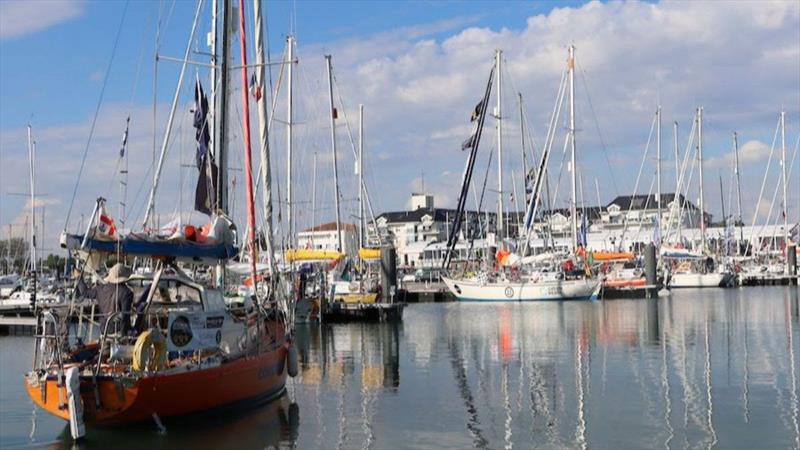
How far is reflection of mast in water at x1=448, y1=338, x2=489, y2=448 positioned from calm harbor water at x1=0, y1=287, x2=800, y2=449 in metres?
0.07

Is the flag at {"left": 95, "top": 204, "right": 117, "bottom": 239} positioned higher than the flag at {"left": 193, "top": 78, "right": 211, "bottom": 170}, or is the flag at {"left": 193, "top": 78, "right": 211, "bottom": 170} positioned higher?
the flag at {"left": 193, "top": 78, "right": 211, "bottom": 170}

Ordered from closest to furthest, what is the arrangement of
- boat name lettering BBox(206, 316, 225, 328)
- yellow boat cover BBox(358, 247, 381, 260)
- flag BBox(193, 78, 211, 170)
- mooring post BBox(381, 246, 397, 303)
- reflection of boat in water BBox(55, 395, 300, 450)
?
1. reflection of boat in water BBox(55, 395, 300, 450)
2. boat name lettering BBox(206, 316, 225, 328)
3. flag BBox(193, 78, 211, 170)
4. mooring post BBox(381, 246, 397, 303)
5. yellow boat cover BBox(358, 247, 381, 260)

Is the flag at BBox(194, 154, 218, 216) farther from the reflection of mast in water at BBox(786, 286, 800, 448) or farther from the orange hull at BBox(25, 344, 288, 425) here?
the reflection of mast in water at BBox(786, 286, 800, 448)

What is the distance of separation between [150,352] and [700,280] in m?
89.0

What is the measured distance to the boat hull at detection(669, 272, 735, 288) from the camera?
10200 cm

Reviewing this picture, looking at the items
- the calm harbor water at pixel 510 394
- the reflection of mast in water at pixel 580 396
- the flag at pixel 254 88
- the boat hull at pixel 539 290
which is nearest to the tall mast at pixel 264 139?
the flag at pixel 254 88

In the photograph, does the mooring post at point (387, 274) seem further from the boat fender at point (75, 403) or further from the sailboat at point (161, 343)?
the boat fender at point (75, 403)

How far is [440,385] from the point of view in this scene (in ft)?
102

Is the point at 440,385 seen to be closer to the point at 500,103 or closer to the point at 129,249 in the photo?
the point at 129,249

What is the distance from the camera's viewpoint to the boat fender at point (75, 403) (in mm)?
20422

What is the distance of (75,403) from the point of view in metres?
20.7

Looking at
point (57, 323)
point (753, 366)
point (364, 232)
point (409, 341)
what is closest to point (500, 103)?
point (364, 232)

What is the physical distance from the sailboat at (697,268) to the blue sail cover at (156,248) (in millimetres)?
76945

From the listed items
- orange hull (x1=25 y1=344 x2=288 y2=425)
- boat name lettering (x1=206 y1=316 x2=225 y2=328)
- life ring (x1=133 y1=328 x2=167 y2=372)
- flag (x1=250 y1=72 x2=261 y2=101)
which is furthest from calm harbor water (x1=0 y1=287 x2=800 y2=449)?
flag (x1=250 y1=72 x2=261 y2=101)
